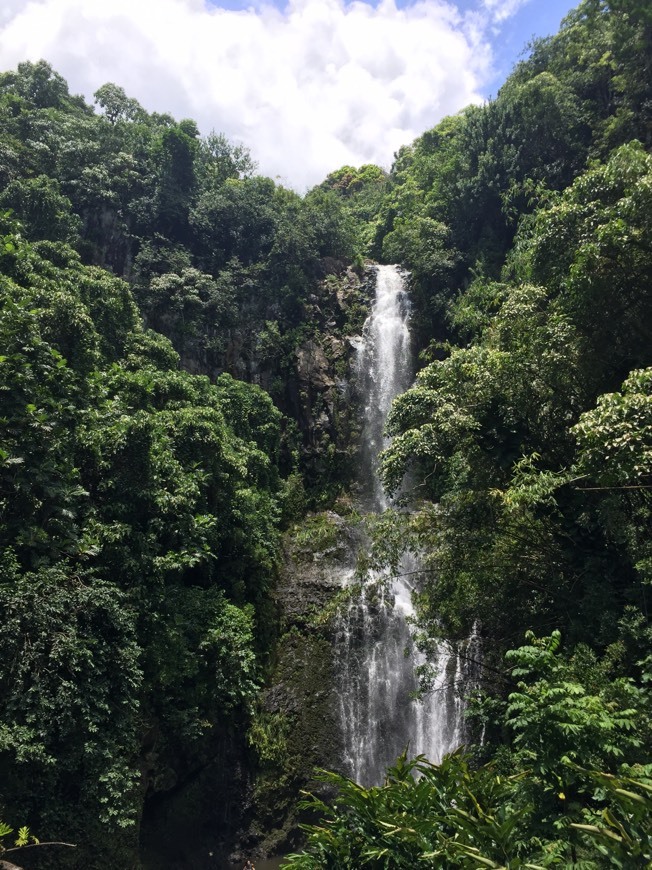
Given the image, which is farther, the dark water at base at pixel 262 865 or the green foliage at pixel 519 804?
the dark water at base at pixel 262 865

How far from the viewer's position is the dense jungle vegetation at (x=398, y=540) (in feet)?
15.8

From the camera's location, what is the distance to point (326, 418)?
19.7 m

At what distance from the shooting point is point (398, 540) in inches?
362

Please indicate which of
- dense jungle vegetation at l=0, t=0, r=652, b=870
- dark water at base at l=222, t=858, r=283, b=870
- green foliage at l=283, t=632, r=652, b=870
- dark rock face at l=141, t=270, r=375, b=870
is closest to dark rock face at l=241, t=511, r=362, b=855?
dark rock face at l=141, t=270, r=375, b=870

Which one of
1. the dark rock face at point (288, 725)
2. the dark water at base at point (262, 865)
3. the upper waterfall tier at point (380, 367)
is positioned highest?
the upper waterfall tier at point (380, 367)

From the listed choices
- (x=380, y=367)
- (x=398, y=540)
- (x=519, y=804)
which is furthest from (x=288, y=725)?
(x=380, y=367)

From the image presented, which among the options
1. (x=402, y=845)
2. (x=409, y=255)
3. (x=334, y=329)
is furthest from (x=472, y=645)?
(x=409, y=255)

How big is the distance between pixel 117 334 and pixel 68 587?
309 inches

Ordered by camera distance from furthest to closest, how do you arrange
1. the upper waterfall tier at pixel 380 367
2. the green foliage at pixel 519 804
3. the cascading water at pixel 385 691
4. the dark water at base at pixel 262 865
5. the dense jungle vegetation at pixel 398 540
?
1. the upper waterfall tier at pixel 380 367
2. the cascading water at pixel 385 691
3. the dark water at base at pixel 262 865
4. the dense jungle vegetation at pixel 398 540
5. the green foliage at pixel 519 804

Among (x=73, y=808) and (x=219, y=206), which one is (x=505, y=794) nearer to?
(x=73, y=808)

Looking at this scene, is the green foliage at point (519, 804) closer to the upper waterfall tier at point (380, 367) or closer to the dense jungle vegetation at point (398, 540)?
the dense jungle vegetation at point (398, 540)

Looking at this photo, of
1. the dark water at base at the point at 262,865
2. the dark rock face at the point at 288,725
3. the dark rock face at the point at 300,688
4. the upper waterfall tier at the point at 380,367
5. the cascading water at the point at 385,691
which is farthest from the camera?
the upper waterfall tier at the point at 380,367

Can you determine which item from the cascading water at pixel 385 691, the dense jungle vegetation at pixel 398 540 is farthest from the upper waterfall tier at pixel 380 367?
the cascading water at pixel 385 691

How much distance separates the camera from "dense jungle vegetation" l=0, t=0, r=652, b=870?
189 inches
